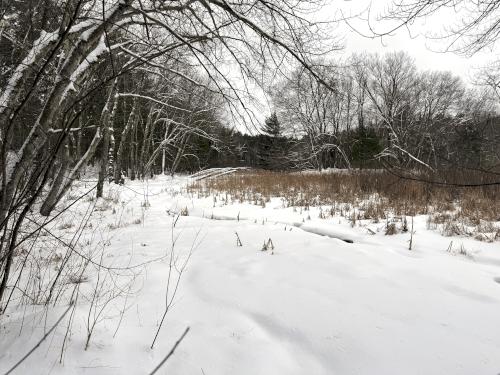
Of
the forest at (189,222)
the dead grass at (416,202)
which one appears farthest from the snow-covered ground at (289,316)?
the dead grass at (416,202)

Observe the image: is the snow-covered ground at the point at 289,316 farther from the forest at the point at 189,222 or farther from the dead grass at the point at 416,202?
the dead grass at the point at 416,202

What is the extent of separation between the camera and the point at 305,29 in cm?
277

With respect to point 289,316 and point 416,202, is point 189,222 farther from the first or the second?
point 416,202

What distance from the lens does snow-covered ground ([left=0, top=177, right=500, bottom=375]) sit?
139 centimetres

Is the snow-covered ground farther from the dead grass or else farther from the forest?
the dead grass

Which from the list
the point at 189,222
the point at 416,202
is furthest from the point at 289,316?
the point at 416,202

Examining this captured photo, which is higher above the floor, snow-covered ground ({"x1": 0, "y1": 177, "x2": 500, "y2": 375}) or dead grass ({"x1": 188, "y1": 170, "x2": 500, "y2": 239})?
dead grass ({"x1": 188, "y1": 170, "x2": 500, "y2": 239})

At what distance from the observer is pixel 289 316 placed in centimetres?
176

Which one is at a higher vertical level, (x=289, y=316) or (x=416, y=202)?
(x=416, y=202)

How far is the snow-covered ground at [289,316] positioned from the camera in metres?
1.39

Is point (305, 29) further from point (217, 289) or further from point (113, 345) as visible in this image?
point (113, 345)

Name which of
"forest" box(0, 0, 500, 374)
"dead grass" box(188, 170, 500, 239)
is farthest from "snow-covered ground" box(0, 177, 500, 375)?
"dead grass" box(188, 170, 500, 239)

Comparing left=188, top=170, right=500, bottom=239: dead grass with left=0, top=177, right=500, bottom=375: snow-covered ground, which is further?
left=188, top=170, right=500, bottom=239: dead grass

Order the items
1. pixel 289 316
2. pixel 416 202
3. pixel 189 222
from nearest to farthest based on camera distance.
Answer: pixel 289 316
pixel 189 222
pixel 416 202
